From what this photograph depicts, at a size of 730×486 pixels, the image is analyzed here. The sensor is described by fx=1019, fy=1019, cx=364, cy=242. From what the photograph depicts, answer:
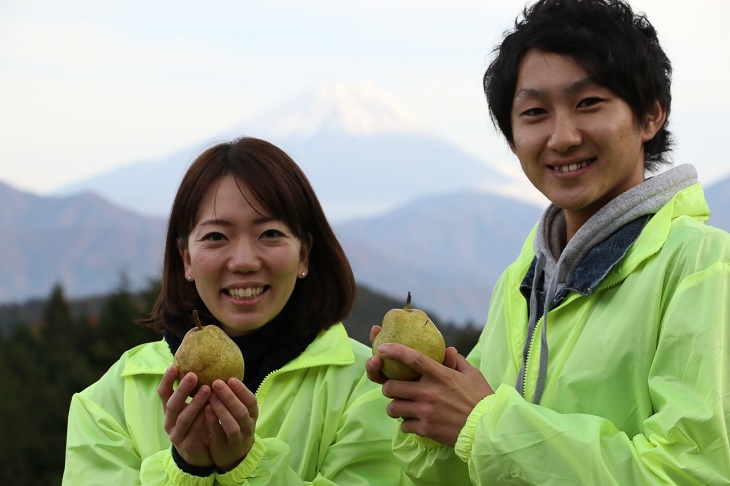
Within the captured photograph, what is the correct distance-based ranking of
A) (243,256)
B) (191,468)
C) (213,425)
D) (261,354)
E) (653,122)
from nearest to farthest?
1. (213,425)
2. (191,468)
3. (653,122)
4. (243,256)
5. (261,354)

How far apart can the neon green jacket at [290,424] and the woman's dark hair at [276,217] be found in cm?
17

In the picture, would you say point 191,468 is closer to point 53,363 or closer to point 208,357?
point 208,357

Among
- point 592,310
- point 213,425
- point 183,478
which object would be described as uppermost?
point 592,310

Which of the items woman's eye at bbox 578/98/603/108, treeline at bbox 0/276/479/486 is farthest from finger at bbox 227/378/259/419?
treeline at bbox 0/276/479/486

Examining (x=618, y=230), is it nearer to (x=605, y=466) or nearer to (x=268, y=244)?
(x=605, y=466)

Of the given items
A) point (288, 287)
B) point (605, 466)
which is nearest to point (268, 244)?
point (288, 287)

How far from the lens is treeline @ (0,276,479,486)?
78.6 ft

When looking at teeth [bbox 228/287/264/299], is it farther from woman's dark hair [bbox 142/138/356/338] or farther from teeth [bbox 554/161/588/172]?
teeth [bbox 554/161/588/172]

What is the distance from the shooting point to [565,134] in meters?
3.84

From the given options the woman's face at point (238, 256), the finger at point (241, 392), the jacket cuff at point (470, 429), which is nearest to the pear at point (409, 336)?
the jacket cuff at point (470, 429)

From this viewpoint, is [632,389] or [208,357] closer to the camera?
[632,389]

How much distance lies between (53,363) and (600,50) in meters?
25.2

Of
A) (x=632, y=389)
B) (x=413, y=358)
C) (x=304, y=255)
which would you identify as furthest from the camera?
(x=304, y=255)

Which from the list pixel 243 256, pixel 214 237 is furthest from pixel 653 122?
pixel 214 237
